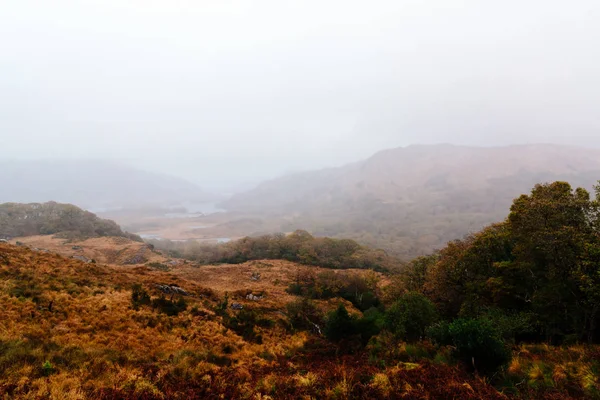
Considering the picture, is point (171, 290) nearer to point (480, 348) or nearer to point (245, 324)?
point (245, 324)

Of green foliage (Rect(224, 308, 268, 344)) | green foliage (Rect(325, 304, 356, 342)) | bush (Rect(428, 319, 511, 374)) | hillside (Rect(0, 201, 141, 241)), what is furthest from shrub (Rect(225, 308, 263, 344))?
hillside (Rect(0, 201, 141, 241))

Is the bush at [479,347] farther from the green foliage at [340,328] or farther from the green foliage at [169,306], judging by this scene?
the green foliage at [169,306]

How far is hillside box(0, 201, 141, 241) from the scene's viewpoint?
318 ft

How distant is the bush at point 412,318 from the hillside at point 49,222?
347ft

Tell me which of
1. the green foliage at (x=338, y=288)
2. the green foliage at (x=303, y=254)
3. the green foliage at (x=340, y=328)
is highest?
the green foliage at (x=340, y=328)

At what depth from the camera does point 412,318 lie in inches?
781

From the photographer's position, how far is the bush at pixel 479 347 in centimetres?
1198

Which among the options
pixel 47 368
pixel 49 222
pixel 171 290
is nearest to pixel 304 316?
pixel 171 290

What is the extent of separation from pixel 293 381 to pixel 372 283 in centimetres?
4306

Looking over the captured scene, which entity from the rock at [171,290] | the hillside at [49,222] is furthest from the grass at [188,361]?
the hillside at [49,222]

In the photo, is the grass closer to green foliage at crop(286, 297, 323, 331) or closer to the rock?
green foliage at crop(286, 297, 323, 331)

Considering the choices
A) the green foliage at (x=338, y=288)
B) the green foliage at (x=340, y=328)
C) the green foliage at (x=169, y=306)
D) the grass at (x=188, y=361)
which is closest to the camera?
the grass at (x=188, y=361)

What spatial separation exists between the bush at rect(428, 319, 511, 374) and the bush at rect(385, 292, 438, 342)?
6495 mm

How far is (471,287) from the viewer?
24094mm
